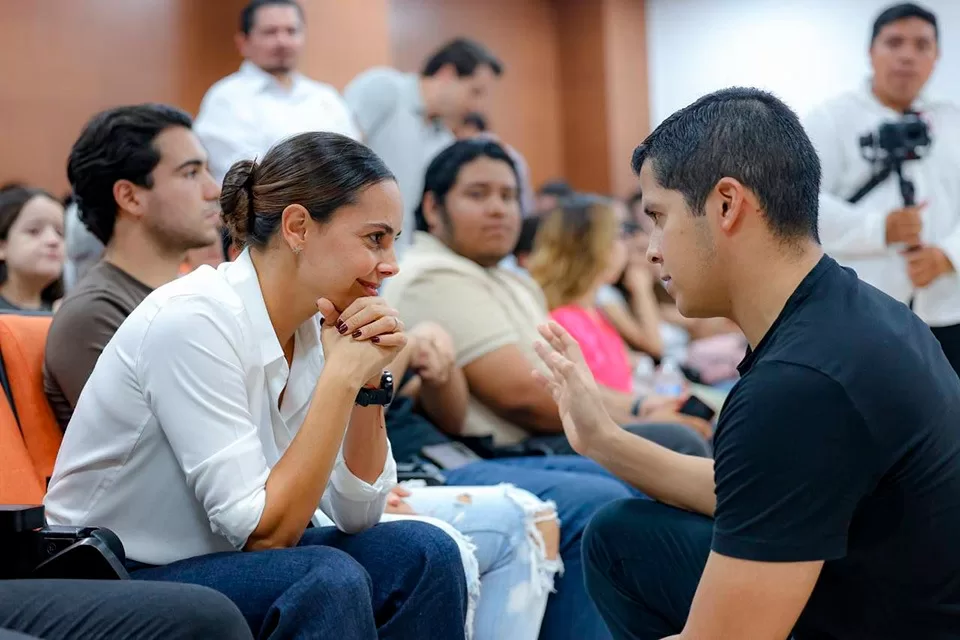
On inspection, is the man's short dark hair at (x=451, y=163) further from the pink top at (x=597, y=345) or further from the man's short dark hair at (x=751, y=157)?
the man's short dark hair at (x=751, y=157)

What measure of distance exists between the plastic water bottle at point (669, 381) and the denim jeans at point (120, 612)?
2512 millimetres

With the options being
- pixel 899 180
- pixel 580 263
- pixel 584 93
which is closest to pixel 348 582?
pixel 580 263

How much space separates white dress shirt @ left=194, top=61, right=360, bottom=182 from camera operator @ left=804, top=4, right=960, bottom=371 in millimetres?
1631

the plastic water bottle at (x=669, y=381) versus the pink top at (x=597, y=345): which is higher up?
the pink top at (x=597, y=345)

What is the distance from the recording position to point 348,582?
1415 mm

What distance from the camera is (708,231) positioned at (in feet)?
4.37

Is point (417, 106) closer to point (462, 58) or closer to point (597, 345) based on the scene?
point (462, 58)

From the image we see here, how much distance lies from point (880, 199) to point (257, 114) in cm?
206

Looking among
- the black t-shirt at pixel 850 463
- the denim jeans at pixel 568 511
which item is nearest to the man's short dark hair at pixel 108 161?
the denim jeans at pixel 568 511

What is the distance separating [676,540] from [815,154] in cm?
63

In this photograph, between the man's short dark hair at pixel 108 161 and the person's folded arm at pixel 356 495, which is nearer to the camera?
the person's folded arm at pixel 356 495

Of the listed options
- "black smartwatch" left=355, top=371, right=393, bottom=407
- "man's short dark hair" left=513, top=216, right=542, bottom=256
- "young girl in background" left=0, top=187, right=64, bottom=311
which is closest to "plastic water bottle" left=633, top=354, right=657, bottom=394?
"man's short dark hair" left=513, top=216, right=542, bottom=256

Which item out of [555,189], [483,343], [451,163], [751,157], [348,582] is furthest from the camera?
[555,189]

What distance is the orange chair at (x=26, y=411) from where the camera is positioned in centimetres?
172
